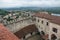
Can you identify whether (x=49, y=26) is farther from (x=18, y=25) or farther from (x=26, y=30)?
(x=18, y=25)

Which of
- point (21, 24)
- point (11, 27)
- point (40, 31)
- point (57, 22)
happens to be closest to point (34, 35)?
point (40, 31)

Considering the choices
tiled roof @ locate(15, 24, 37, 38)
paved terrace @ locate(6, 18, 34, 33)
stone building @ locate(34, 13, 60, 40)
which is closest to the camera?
stone building @ locate(34, 13, 60, 40)

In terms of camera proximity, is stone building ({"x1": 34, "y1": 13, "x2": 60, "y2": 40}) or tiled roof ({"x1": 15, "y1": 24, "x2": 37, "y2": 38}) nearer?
stone building ({"x1": 34, "y1": 13, "x2": 60, "y2": 40})

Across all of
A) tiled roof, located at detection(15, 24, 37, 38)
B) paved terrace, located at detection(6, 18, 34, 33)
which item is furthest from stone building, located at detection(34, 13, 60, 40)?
paved terrace, located at detection(6, 18, 34, 33)

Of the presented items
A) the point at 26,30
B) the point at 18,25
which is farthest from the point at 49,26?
the point at 18,25

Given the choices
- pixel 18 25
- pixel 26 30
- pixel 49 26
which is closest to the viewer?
pixel 49 26

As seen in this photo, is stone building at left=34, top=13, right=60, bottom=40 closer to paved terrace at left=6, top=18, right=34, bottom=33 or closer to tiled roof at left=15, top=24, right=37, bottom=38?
tiled roof at left=15, top=24, right=37, bottom=38

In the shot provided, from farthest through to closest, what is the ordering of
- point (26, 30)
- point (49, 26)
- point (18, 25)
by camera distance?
point (18, 25), point (26, 30), point (49, 26)

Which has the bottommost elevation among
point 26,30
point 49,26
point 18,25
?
point 26,30
